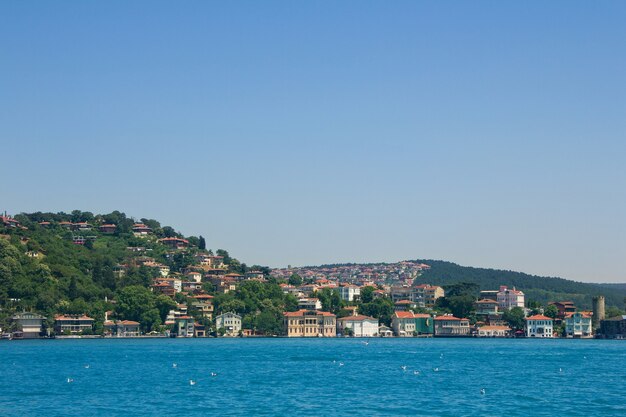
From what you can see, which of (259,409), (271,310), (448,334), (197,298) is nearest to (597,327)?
(448,334)

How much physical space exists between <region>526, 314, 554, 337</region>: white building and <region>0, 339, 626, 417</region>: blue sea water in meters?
69.8

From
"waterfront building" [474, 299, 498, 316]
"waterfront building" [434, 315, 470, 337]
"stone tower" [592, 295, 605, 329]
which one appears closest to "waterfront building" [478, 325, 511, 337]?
"waterfront building" [434, 315, 470, 337]

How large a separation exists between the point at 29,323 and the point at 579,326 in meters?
83.0

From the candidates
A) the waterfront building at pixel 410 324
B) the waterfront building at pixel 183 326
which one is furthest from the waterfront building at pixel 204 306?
the waterfront building at pixel 410 324

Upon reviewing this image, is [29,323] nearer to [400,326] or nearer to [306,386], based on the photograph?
[400,326]

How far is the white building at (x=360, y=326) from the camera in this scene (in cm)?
14412

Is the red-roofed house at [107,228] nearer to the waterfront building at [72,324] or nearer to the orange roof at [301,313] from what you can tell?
the orange roof at [301,313]

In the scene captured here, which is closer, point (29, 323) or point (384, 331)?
point (29, 323)

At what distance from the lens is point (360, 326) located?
14450 centimetres

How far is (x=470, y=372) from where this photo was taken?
198ft

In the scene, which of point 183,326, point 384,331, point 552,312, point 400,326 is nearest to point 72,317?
point 183,326

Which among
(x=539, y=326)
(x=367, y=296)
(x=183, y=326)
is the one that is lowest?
(x=183, y=326)

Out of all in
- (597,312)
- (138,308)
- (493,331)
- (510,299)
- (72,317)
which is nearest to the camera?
(72,317)

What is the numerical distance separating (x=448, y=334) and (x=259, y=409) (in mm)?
113062
